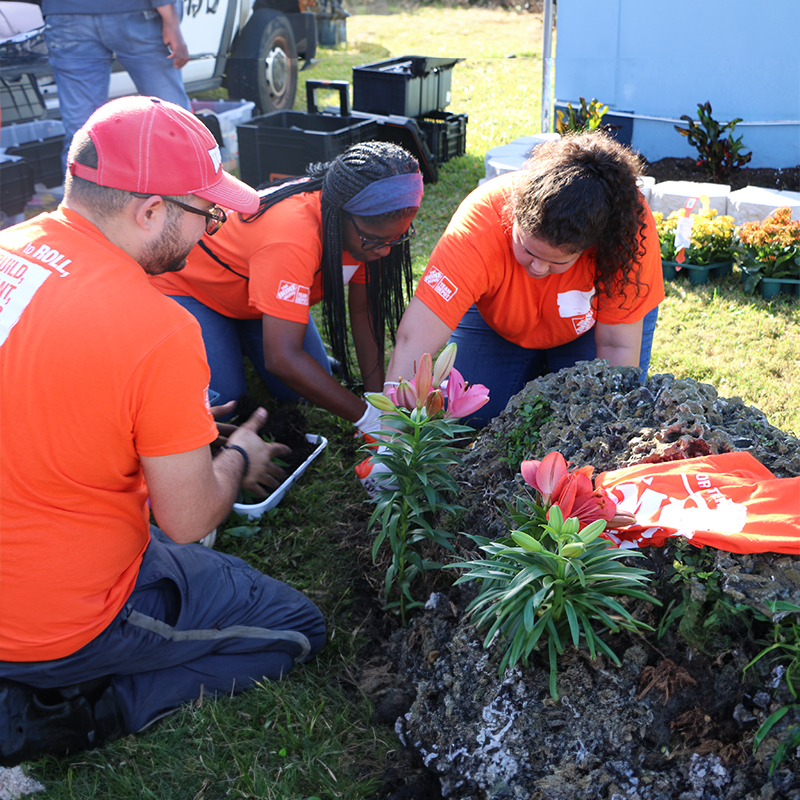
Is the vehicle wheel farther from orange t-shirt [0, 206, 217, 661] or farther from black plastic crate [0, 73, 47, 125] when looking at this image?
orange t-shirt [0, 206, 217, 661]

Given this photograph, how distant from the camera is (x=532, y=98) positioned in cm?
888

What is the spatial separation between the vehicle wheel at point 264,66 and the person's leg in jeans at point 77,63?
2643mm

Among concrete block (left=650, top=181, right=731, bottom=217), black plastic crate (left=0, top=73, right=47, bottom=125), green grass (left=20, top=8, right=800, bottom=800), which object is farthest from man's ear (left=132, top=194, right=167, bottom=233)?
concrete block (left=650, top=181, right=731, bottom=217)

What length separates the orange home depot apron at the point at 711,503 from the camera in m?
1.41

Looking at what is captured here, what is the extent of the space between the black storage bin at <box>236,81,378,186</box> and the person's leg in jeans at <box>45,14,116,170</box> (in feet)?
3.38

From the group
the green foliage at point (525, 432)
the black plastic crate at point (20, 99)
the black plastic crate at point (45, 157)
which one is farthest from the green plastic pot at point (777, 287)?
the black plastic crate at point (20, 99)

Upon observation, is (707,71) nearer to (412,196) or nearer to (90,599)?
(412,196)

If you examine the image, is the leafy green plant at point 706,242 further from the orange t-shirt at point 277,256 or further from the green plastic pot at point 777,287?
the orange t-shirt at point 277,256

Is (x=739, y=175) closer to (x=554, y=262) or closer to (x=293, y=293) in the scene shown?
(x=554, y=262)

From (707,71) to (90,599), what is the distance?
21.0ft

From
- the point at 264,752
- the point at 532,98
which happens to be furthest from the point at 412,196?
the point at 532,98

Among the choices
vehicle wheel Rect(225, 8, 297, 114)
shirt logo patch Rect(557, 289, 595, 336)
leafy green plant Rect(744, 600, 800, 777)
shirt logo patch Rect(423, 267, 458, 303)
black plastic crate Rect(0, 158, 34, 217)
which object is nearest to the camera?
leafy green plant Rect(744, 600, 800, 777)

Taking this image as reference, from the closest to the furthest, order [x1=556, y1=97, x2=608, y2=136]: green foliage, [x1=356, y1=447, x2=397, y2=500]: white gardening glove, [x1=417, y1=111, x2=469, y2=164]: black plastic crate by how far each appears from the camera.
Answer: [x1=356, y1=447, x2=397, y2=500]: white gardening glove
[x1=556, y1=97, x2=608, y2=136]: green foliage
[x1=417, y1=111, x2=469, y2=164]: black plastic crate

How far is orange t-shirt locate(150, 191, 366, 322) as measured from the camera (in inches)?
103
